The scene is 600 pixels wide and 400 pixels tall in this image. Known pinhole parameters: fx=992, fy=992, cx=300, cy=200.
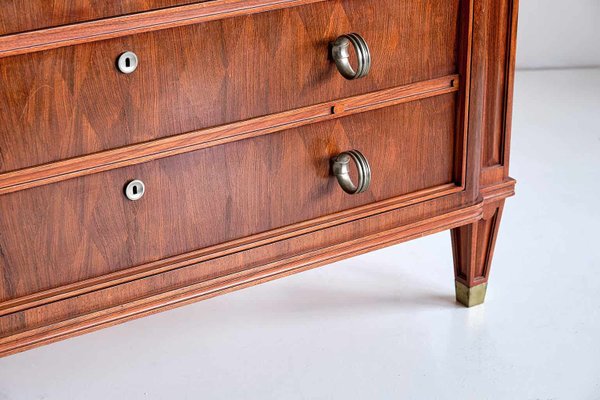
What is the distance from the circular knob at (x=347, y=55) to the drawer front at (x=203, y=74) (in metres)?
0.02

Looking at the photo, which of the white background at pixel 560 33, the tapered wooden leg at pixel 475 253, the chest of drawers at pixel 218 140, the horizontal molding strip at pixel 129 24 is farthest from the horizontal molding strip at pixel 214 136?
the white background at pixel 560 33

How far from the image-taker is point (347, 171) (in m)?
1.34

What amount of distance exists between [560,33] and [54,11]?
172 centimetres

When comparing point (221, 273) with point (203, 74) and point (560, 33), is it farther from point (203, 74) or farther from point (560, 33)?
point (560, 33)

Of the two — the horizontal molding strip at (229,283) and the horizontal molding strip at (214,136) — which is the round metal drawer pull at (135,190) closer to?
the horizontal molding strip at (214,136)

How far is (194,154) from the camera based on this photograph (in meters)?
1.25

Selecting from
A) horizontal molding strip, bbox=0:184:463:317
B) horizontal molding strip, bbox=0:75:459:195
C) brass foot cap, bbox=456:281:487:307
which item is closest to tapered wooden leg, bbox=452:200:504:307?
brass foot cap, bbox=456:281:487:307

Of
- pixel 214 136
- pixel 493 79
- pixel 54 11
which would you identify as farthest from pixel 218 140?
pixel 493 79

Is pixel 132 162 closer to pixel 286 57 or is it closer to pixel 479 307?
pixel 286 57

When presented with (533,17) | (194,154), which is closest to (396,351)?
(194,154)

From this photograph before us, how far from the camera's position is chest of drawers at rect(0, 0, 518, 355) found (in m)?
1.15

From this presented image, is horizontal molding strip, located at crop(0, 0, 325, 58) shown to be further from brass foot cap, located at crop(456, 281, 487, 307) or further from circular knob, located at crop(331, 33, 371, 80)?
brass foot cap, located at crop(456, 281, 487, 307)

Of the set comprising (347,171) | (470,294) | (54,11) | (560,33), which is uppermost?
(54,11)

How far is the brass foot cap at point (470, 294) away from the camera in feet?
5.19
